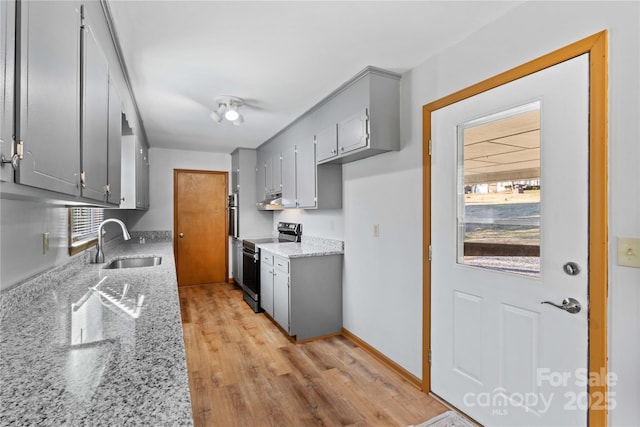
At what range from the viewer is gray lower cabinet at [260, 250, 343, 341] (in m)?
3.17

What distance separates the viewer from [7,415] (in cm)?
63

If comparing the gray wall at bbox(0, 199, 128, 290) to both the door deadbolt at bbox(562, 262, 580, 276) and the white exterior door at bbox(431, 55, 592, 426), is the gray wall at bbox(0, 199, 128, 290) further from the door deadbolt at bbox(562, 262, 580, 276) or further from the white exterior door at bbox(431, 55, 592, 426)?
the door deadbolt at bbox(562, 262, 580, 276)

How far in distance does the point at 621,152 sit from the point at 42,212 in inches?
112

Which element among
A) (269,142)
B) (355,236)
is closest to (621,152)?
(355,236)

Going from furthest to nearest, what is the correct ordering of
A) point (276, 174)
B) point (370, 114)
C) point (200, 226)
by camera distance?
point (200, 226), point (276, 174), point (370, 114)

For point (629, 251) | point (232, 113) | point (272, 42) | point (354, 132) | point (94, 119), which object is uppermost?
point (272, 42)

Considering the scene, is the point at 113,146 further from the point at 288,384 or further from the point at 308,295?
the point at 308,295

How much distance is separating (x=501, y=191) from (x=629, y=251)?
24.8 inches

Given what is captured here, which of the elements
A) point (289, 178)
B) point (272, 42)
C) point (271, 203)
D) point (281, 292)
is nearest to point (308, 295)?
Answer: point (281, 292)

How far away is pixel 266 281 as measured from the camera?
3.81 meters

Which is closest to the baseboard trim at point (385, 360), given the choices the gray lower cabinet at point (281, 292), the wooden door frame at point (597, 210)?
the gray lower cabinet at point (281, 292)

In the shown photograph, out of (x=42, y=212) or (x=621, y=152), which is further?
(x=42, y=212)

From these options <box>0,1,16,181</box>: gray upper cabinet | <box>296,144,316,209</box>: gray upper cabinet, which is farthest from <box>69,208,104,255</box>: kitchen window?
<box>296,144,316,209</box>: gray upper cabinet

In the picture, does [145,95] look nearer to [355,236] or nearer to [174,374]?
[355,236]
